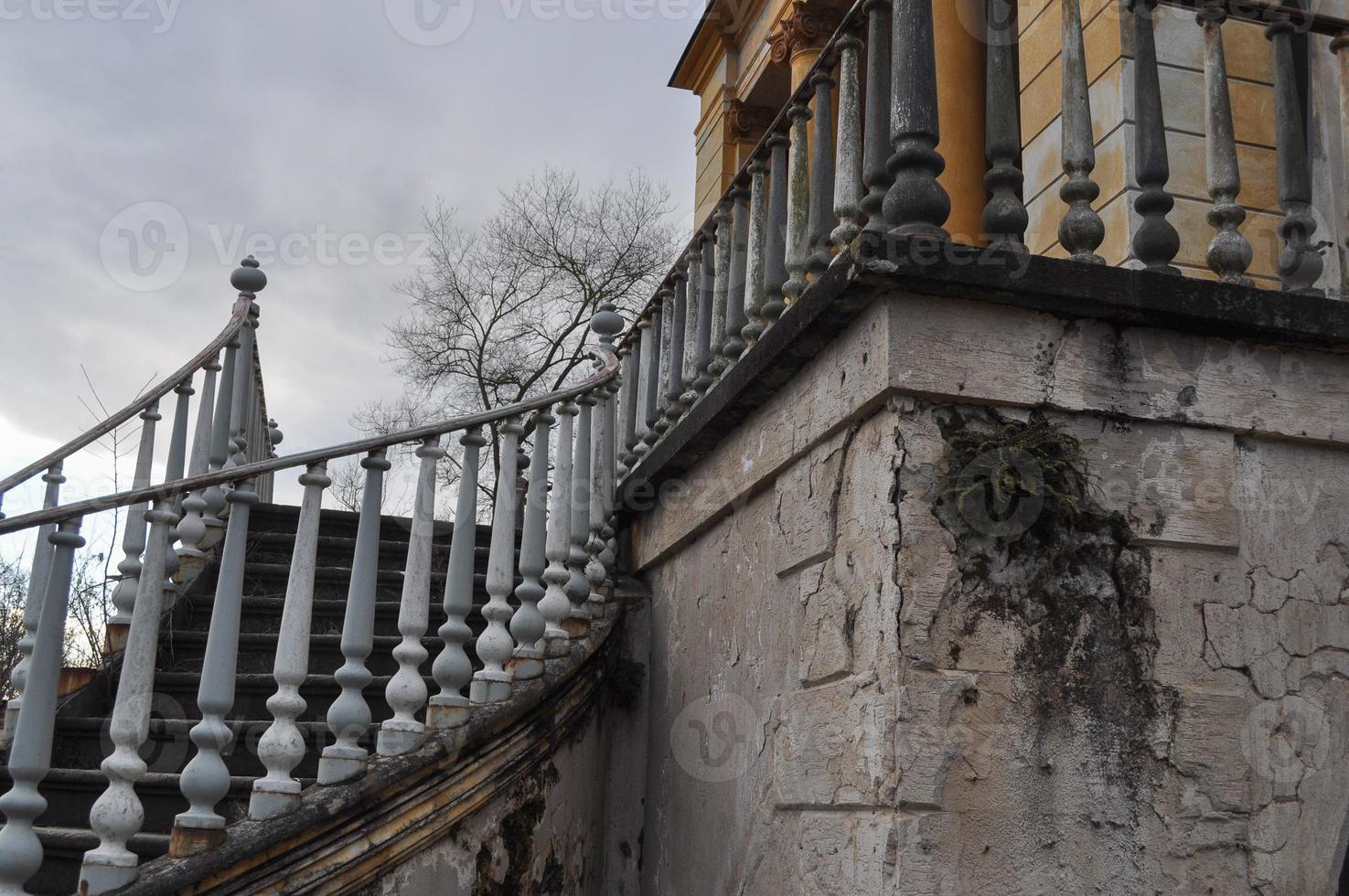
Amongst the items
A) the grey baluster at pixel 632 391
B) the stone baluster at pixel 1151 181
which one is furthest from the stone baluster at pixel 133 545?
the stone baluster at pixel 1151 181

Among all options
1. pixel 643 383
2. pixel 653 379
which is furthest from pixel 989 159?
pixel 643 383

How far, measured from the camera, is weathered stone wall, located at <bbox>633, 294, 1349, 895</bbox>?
254cm

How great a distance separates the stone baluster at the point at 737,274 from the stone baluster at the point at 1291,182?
1.58m

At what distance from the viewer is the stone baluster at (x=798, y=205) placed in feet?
11.2

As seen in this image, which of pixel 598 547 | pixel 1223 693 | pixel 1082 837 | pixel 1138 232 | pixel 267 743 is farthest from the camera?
pixel 598 547

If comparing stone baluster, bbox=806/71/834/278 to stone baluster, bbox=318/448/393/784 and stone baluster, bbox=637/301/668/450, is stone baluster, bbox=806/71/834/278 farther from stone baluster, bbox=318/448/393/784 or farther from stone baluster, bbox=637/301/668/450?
stone baluster, bbox=637/301/668/450

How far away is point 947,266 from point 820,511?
2.45ft

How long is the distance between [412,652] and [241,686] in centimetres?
130

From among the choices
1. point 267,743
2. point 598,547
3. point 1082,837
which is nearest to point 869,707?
point 1082,837

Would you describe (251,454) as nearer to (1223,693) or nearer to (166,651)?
(166,651)

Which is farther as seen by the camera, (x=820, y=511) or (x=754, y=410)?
(x=754, y=410)

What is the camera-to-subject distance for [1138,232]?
296 cm

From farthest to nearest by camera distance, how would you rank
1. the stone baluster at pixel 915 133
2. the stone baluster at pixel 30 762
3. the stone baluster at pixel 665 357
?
the stone baluster at pixel 665 357, the stone baluster at pixel 30 762, the stone baluster at pixel 915 133

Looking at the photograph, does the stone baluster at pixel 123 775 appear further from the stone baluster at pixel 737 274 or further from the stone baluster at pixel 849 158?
the stone baluster at pixel 849 158
